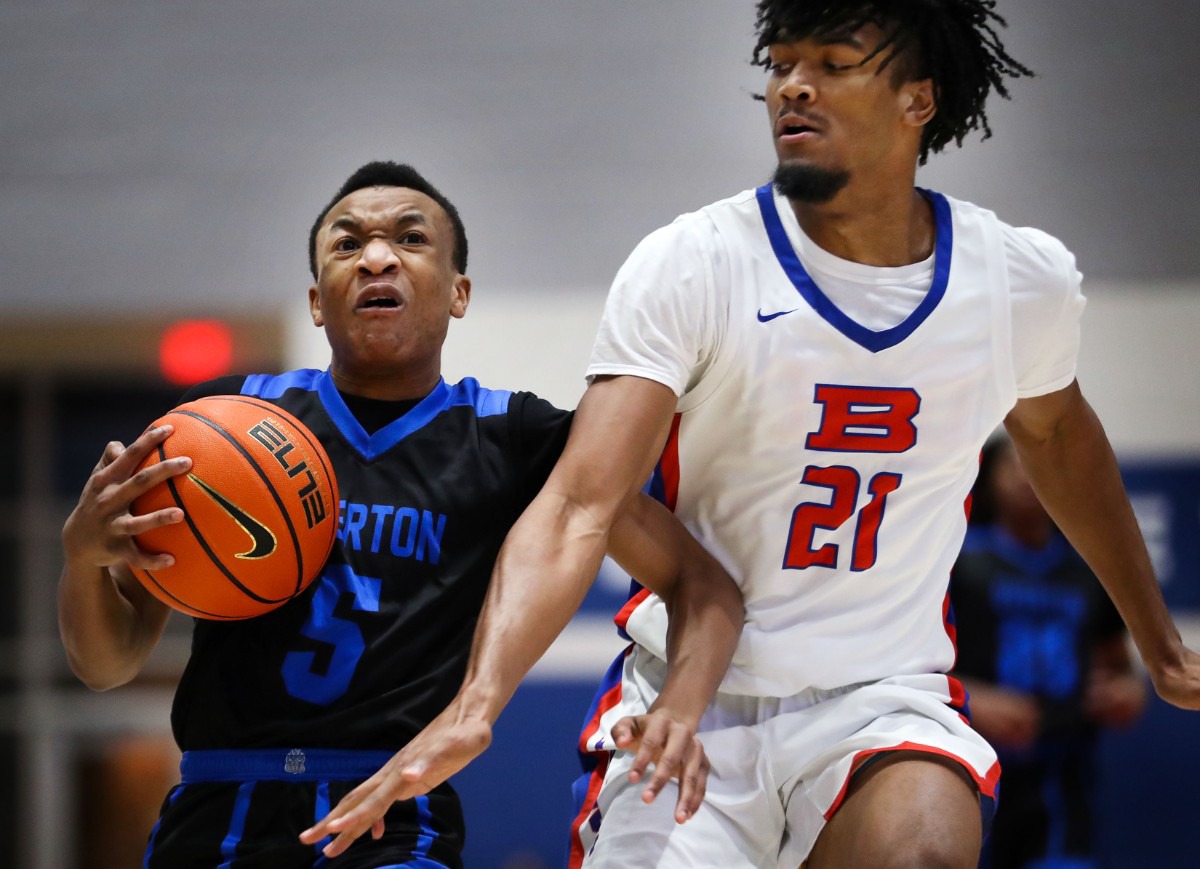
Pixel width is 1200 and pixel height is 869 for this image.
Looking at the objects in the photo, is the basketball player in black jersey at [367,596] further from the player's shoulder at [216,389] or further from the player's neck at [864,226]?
the player's neck at [864,226]

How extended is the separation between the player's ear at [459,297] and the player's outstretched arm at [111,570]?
27.6 inches

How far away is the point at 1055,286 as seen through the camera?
2.70 metres

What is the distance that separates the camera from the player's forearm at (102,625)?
2469 millimetres

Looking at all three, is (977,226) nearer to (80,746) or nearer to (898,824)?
(898,824)

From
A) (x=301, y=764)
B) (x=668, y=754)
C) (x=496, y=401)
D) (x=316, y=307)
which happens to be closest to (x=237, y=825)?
(x=301, y=764)

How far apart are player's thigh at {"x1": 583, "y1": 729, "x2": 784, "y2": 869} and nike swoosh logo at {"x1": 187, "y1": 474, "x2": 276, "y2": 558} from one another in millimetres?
744

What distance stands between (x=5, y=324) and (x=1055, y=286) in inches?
196

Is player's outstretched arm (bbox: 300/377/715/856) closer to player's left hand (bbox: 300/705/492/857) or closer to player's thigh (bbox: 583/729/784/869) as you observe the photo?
player's left hand (bbox: 300/705/492/857)

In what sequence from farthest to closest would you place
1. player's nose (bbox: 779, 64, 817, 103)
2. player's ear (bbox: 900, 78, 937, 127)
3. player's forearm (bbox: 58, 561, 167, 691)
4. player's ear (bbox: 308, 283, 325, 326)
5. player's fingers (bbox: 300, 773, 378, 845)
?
player's ear (bbox: 308, 283, 325, 326), player's ear (bbox: 900, 78, 937, 127), player's nose (bbox: 779, 64, 817, 103), player's forearm (bbox: 58, 561, 167, 691), player's fingers (bbox: 300, 773, 378, 845)

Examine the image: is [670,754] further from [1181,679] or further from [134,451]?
[1181,679]

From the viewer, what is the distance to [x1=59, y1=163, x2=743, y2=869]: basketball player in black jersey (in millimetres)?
2365

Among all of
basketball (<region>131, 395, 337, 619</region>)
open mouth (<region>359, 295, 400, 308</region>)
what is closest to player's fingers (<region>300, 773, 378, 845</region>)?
basketball (<region>131, 395, 337, 619</region>)

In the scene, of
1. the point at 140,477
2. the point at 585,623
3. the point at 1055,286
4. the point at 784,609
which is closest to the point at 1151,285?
the point at 585,623

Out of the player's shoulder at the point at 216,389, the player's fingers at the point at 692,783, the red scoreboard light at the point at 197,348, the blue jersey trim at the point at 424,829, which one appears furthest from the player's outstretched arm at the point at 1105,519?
the red scoreboard light at the point at 197,348
